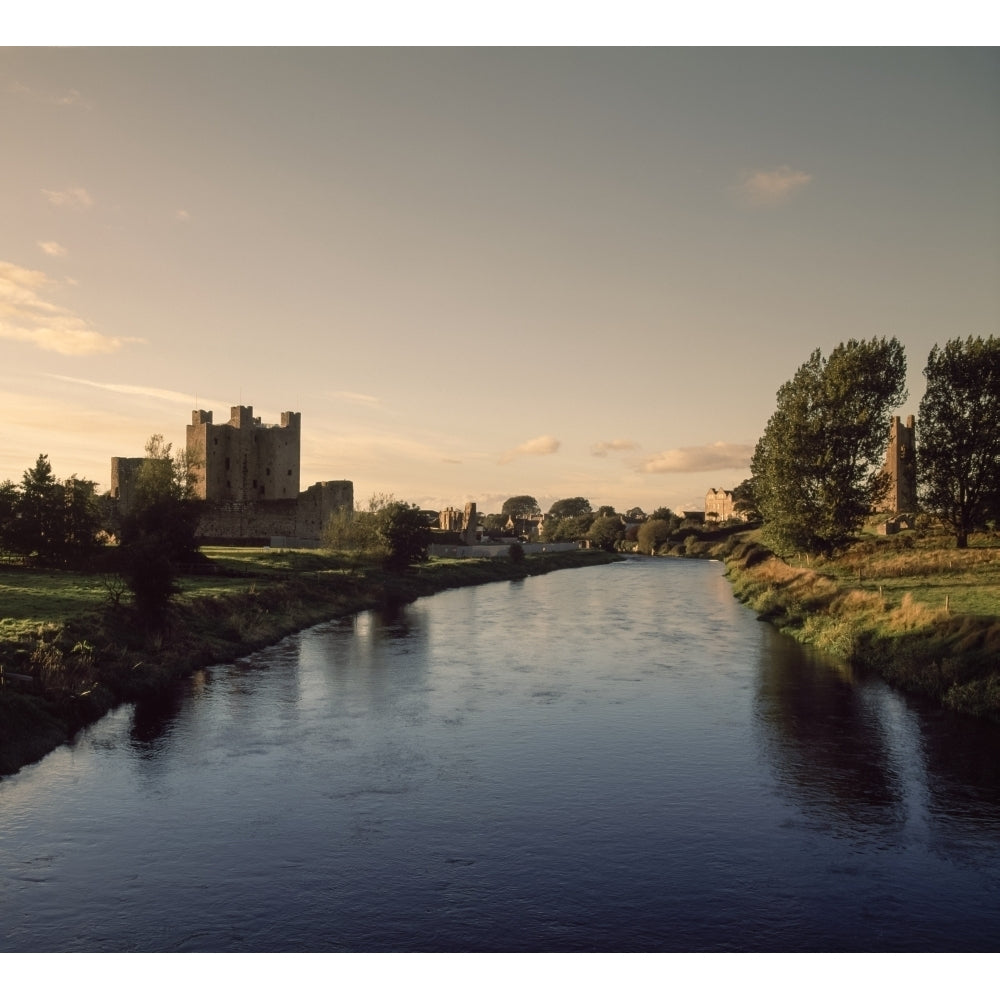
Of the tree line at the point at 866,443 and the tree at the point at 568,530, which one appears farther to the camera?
the tree at the point at 568,530

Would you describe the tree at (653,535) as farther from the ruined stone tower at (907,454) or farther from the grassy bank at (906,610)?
the ruined stone tower at (907,454)

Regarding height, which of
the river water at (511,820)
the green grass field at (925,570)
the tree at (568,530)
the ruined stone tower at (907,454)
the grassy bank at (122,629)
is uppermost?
the ruined stone tower at (907,454)

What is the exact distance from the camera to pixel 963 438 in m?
57.0

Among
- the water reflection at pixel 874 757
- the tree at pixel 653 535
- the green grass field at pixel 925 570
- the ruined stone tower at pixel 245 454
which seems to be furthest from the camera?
the tree at pixel 653 535

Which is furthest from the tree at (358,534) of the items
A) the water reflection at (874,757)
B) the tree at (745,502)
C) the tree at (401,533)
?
the tree at (745,502)

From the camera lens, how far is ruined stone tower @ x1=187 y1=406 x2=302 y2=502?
91375 millimetres

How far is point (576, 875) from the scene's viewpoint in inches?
563

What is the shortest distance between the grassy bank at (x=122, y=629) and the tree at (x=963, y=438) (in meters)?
38.8

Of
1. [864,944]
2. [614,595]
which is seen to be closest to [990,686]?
[864,944]

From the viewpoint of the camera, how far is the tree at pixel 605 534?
159 m

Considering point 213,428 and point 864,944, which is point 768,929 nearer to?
point 864,944

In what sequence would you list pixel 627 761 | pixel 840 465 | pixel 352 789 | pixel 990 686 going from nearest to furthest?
pixel 352 789, pixel 627 761, pixel 990 686, pixel 840 465

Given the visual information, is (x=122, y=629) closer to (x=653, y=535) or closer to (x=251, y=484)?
(x=251, y=484)

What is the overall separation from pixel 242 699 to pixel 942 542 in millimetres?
51052
